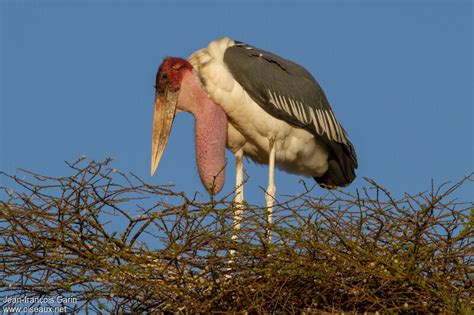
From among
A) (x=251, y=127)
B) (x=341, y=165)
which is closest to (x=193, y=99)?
(x=251, y=127)

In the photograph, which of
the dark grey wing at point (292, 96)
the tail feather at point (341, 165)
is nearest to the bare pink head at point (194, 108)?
the dark grey wing at point (292, 96)

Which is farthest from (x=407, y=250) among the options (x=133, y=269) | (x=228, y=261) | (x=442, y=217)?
(x=133, y=269)

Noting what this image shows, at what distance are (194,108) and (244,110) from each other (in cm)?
35

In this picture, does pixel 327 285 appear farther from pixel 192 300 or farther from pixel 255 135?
pixel 255 135

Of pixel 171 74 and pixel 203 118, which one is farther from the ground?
pixel 171 74

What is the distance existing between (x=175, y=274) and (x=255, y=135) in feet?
7.90

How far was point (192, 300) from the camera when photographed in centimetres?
720

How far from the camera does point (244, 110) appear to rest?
931 centimetres

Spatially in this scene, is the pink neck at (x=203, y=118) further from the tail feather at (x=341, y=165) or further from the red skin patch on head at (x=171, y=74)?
the tail feather at (x=341, y=165)

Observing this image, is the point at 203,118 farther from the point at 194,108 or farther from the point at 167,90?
the point at 167,90

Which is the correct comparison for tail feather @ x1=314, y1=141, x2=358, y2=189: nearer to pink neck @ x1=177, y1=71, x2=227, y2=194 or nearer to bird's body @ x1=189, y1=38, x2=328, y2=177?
bird's body @ x1=189, y1=38, x2=328, y2=177

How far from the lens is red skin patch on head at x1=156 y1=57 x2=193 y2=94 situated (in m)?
9.19

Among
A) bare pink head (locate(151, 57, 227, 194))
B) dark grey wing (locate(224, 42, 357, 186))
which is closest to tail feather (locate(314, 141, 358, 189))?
dark grey wing (locate(224, 42, 357, 186))

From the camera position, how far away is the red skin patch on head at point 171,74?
9.19 m
